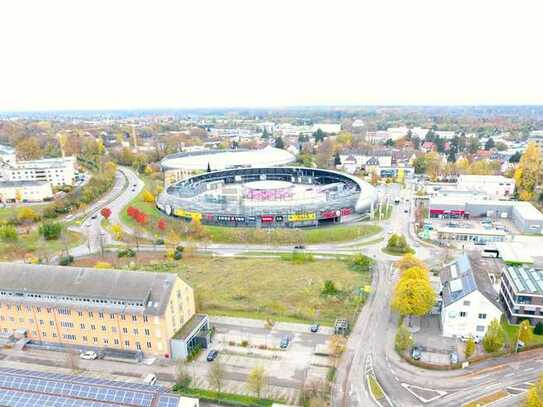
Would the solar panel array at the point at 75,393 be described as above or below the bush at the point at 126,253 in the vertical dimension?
above

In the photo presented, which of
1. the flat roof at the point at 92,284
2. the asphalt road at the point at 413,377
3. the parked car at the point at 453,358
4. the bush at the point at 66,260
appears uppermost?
the flat roof at the point at 92,284

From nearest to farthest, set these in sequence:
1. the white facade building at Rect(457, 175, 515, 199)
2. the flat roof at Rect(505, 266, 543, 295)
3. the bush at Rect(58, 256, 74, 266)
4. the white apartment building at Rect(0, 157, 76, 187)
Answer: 1. the flat roof at Rect(505, 266, 543, 295)
2. the bush at Rect(58, 256, 74, 266)
3. the white facade building at Rect(457, 175, 515, 199)
4. the white apartment building at Rect(0, 157, 76, 187)

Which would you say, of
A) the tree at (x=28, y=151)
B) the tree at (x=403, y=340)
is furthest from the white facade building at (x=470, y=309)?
the tree at (x=28, y=151)

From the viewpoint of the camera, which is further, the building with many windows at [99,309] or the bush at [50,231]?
the bush at [50,231]

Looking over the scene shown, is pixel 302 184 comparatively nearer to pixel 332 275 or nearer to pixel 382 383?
pixel 332 275

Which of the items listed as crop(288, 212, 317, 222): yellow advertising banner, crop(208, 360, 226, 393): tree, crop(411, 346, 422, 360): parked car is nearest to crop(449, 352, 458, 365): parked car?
crop(411, 346, 422, 360): parked car

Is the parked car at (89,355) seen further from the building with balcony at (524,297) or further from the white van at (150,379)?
the building with balcony at (524,297)

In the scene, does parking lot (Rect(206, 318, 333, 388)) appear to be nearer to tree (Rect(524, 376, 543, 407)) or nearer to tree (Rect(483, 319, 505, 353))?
tree (Rect(483, 319, 505, 353))

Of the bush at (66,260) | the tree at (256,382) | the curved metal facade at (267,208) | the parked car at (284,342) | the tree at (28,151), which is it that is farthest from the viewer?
the tree at (28,151)
